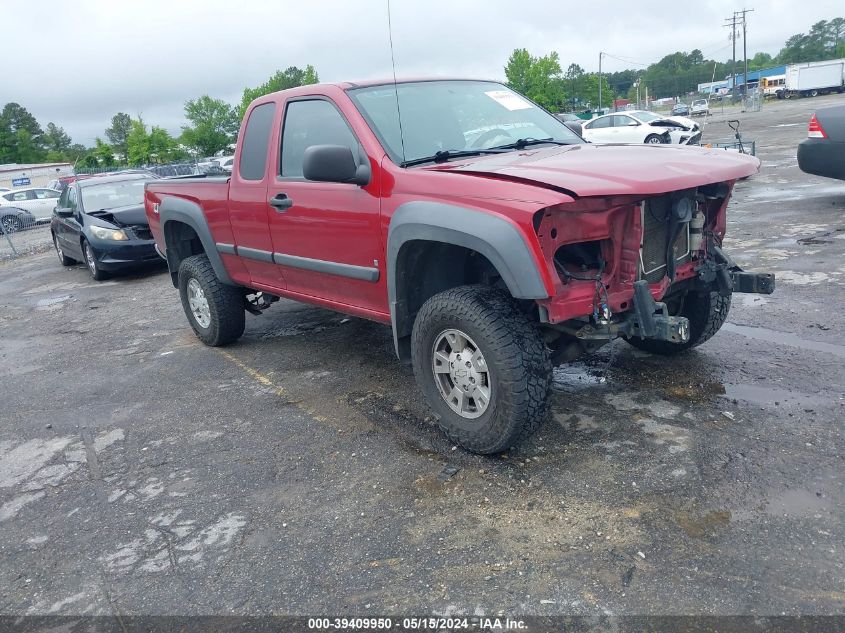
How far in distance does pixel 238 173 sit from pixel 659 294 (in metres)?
3.27

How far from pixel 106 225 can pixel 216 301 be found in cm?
566

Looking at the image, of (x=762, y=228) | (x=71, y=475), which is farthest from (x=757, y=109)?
(x=71, y=475)

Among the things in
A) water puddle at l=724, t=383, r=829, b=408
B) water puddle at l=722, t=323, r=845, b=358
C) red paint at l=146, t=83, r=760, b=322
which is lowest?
water puddle at l=724, t=383, r=829, b=408

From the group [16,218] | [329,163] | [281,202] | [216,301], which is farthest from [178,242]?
[16,218]

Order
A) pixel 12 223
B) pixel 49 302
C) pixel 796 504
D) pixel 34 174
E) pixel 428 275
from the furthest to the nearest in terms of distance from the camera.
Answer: pixel 34 174 < pixel 12 223 < pixel 49 302 < pixel 428 275 < pixel 796 504

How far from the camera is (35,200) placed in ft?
80.4


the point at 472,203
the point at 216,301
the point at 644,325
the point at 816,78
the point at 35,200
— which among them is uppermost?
the point at 816,78

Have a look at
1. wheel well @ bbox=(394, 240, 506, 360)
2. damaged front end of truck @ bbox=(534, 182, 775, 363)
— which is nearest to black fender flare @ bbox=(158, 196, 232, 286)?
wheel well @ bbox=(394, 240, 506, 360)

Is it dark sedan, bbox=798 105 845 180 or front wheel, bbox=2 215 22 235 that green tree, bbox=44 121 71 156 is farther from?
dark sedan, bbox=798 105 845 180

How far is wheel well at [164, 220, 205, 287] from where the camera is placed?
6449 millimetres

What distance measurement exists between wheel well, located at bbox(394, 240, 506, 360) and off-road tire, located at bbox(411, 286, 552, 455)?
0.28 meters

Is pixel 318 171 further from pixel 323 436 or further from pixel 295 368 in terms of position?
pixel 295 368

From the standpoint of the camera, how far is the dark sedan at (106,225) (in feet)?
34.2

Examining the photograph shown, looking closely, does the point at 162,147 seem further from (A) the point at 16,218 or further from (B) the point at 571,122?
(B) the point at 571,122
